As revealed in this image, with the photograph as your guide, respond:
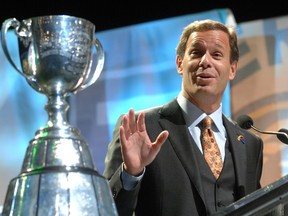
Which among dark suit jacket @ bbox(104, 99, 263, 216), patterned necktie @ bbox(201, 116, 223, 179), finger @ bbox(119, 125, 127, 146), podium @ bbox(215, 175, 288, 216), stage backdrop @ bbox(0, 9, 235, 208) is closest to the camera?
podium @ bbox(215, 175, 288, 216)

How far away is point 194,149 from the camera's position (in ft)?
6.12

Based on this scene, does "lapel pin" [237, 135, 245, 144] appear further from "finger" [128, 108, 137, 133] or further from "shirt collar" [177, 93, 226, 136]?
"finger" [128, 108, 137, 133]

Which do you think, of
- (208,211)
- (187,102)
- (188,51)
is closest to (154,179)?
(208,211)

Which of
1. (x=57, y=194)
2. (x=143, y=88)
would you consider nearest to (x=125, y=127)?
(x=57, y=194)

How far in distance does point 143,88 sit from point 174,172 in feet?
5.17

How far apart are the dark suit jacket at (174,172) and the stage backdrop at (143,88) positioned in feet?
3.58

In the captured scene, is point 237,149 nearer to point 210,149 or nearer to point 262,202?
point 210,149

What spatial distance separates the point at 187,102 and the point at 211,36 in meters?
0.24

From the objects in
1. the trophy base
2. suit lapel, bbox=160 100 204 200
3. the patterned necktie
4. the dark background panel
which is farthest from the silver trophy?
the dark background panel

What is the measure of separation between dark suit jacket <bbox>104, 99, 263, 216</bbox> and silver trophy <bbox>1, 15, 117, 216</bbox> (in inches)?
30.5

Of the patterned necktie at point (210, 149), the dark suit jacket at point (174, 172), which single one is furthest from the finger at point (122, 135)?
the patterned necktie at point (210, 149)

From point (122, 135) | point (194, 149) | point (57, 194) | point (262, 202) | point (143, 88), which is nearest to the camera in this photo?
point (57, 194)

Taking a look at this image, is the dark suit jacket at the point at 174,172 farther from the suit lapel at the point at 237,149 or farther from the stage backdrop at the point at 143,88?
the stage backdrop at the point at 143,88

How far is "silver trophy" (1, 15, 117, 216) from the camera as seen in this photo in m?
0.73
